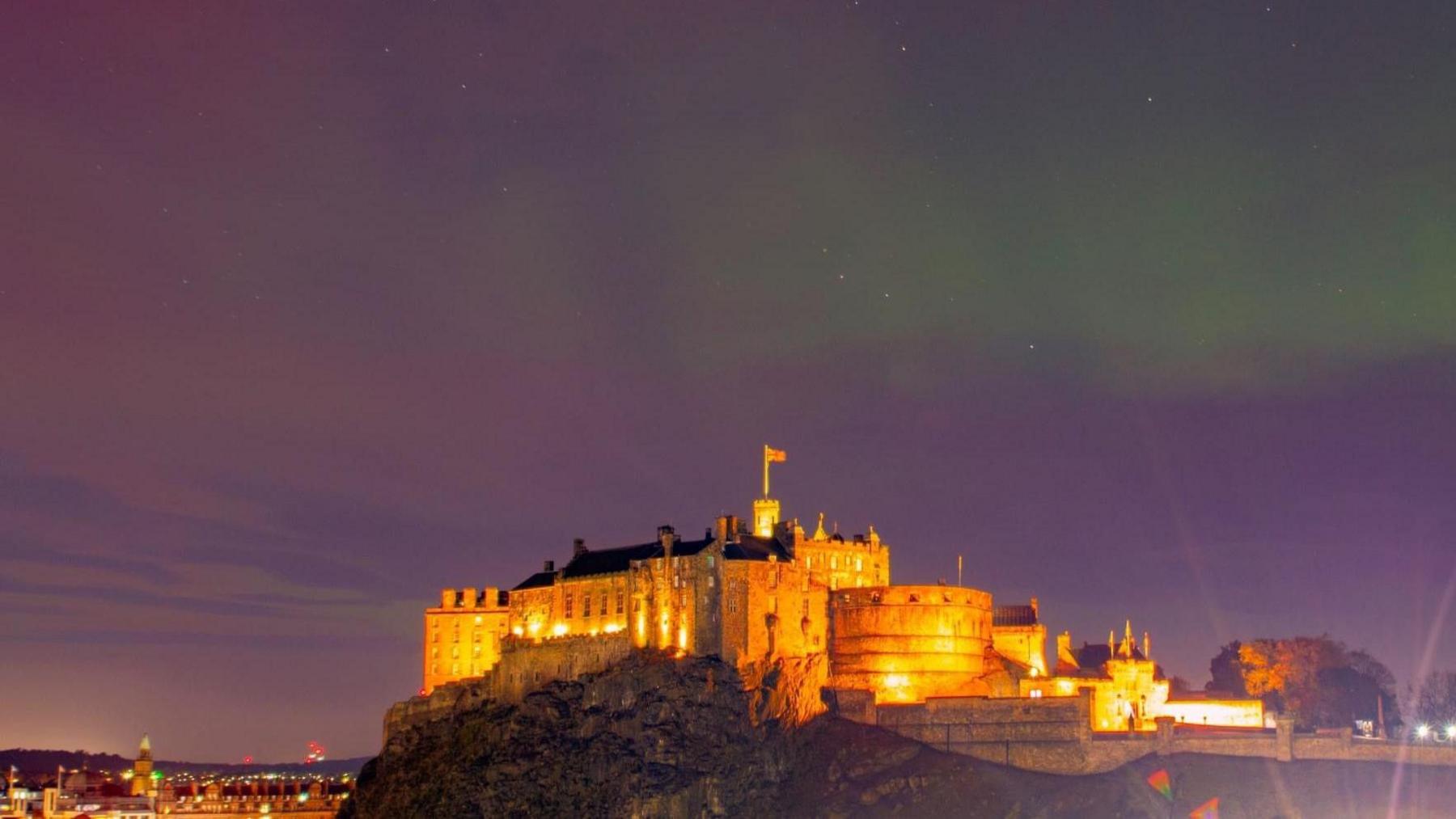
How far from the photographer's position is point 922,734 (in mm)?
117625

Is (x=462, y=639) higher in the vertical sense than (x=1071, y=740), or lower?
higher

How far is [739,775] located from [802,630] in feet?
57.2

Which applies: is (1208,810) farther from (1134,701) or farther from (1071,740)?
(1134,701)

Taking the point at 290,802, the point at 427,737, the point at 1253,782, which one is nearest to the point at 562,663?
the point at 427,737

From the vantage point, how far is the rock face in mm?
109500

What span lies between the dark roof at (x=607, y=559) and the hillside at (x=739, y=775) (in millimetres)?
11598

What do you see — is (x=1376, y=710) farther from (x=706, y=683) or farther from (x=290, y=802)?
(x=290, y=802)

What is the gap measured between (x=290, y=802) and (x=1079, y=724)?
11209cm

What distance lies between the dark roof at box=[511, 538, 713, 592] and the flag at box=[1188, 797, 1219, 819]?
42.2m

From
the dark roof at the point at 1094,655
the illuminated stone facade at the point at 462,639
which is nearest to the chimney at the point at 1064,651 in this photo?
the dark roof at the point at 1094,655

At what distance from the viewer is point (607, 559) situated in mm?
134625

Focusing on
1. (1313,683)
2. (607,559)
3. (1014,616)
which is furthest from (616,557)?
(1313,683)

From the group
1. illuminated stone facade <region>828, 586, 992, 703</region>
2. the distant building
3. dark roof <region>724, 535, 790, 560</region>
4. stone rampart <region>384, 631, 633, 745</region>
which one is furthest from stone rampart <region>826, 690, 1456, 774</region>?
the distant building

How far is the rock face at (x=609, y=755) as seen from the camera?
10950 centimetres
